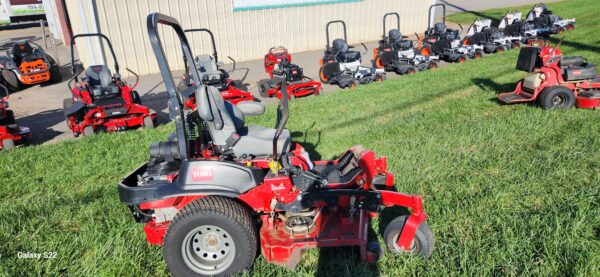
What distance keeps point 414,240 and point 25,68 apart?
13839 millimetres

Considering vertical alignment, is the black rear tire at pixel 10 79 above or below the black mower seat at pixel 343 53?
below

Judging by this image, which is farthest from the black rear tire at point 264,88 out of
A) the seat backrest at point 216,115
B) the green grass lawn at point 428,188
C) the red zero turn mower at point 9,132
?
the seat backrest at point 216,115

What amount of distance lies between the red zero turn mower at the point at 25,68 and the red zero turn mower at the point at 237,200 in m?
11.6

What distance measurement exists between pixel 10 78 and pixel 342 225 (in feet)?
43.0

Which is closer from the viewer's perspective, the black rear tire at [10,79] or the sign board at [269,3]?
the black rear tire at [10,79]

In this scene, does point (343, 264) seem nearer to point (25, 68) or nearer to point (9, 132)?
point (9, 132)

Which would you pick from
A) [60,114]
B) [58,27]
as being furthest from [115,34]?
[58,27]

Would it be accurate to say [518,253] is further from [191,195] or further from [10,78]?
[10,78]

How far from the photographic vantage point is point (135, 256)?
3.84 meters

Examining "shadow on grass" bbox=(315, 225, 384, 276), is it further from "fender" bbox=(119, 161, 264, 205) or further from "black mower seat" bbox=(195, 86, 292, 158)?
"black mower seat" bbox=(195, 86, 292, 158)

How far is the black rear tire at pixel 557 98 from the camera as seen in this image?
7227mm

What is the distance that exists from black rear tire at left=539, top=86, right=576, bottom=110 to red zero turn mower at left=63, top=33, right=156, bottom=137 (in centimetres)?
736

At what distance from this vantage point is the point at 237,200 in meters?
3.81

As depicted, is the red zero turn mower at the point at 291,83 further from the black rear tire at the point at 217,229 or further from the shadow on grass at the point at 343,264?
the black rear tire at the point at 217,229
